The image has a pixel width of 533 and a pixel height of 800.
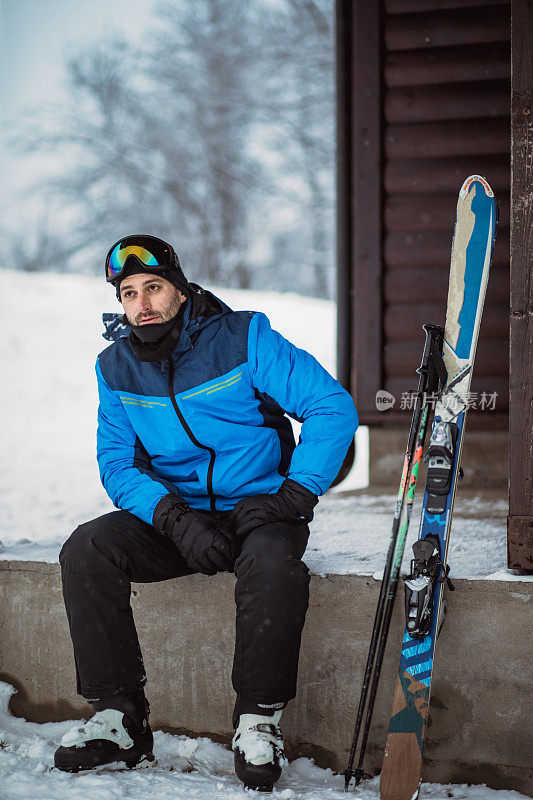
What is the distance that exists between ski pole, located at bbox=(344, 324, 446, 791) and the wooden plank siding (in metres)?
1.84

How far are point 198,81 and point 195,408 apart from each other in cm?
1581

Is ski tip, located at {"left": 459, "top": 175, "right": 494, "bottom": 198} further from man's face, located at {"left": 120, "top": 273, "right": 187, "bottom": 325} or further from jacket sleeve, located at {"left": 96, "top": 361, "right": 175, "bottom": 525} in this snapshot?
jacket sleeve, located at {"left": 96, "top": 361, "right": 175, "bottom": 525}

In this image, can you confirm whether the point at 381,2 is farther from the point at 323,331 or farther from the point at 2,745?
the point at 323,331

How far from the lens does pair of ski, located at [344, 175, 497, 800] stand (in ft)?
6.87

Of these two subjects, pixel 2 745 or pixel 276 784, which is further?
pixel 2 745

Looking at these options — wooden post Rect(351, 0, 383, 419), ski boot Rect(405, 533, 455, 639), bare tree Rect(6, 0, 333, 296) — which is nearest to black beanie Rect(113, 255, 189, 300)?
ski boot Rect(405, 533, 455, 639)

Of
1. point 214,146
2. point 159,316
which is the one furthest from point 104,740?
point 214,146

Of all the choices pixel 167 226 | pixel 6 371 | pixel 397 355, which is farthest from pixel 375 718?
pixel 167 226

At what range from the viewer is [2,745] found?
8.03 feet

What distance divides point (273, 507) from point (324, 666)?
531 millimetres

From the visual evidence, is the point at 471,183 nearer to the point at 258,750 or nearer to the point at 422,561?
the point at 422,561

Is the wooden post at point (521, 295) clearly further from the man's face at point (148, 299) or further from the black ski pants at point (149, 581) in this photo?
the man's face at point (148, 299)

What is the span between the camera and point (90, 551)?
7.38 ft

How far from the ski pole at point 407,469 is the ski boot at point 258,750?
20 centimetres
